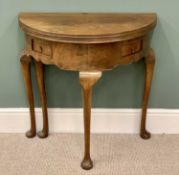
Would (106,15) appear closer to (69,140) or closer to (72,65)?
(72,65)

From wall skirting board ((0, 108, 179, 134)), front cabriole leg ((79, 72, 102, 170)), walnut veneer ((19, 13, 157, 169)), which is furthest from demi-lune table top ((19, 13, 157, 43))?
wall skirting board ((0, 108, 179, 134))

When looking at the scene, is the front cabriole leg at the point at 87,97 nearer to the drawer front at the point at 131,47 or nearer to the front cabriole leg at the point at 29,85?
A: the drawer front at the point at 131,47

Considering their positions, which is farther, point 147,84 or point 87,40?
point 147,84

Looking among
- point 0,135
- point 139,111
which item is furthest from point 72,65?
point 0,135

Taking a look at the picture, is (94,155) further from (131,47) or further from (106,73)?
(131,47)

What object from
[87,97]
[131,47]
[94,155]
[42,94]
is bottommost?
[94,155]

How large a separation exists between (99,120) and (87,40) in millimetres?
699

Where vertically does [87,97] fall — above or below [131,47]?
below

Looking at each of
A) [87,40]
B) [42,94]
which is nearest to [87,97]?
[87,40]

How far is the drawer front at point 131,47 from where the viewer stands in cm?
155

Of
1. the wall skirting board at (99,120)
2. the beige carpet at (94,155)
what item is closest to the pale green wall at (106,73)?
the wall skirting board at (99,120)

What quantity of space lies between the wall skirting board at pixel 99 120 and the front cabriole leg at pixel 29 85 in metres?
0.06

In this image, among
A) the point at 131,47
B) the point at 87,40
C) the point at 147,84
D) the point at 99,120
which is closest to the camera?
the point at 87,40

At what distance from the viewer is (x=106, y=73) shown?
1927 millimetres
